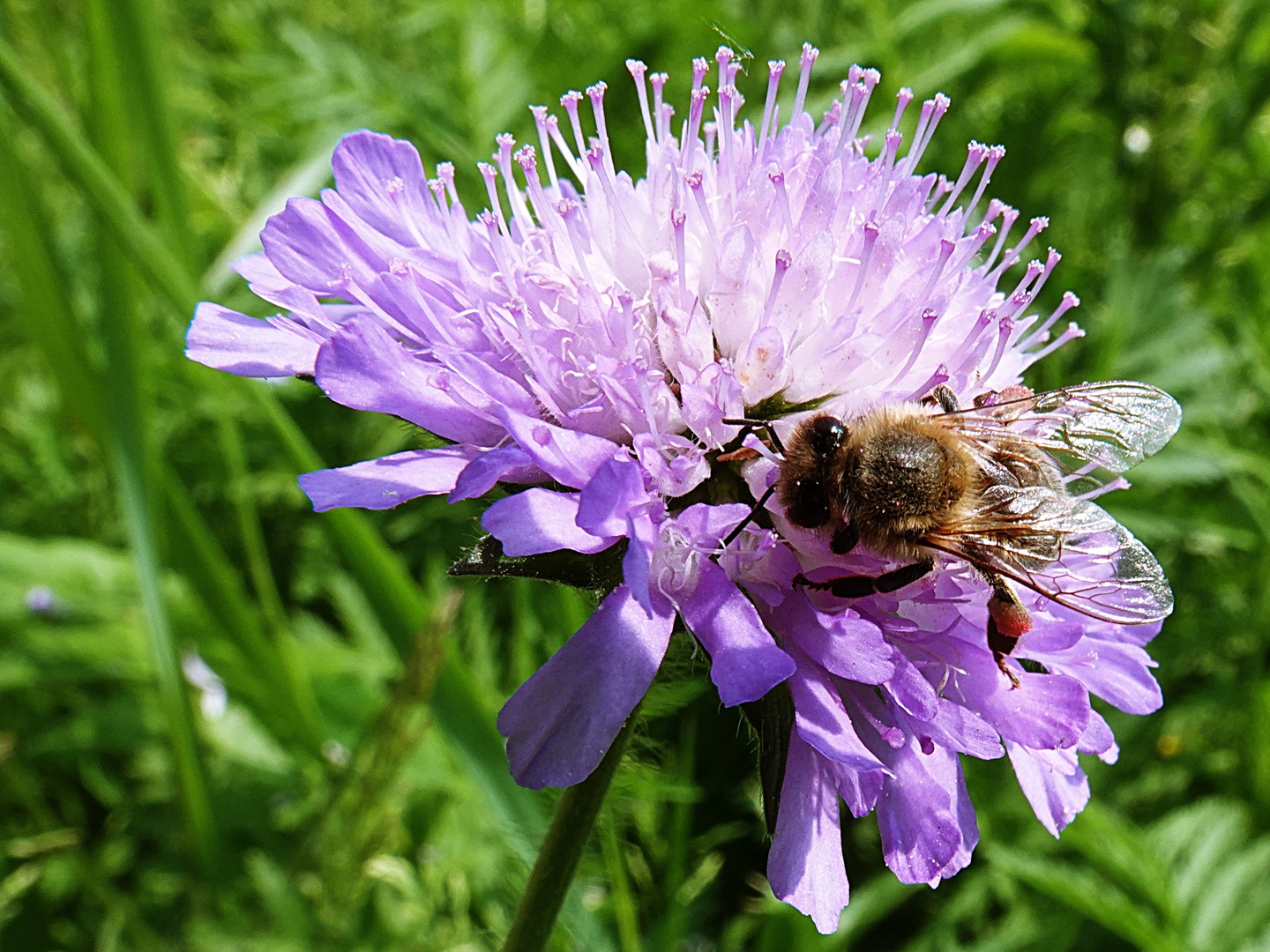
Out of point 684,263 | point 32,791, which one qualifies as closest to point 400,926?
point 32,791

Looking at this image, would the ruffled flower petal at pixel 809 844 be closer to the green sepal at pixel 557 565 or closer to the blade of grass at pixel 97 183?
the green sepal at pixel 557 565

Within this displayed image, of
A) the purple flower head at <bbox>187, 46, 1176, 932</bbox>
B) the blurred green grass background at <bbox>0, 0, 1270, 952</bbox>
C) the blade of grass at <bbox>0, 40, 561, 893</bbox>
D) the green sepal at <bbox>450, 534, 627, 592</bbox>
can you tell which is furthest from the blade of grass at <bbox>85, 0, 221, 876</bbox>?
the green sepal at <bbox>450, 534, 627, 592</bbox>

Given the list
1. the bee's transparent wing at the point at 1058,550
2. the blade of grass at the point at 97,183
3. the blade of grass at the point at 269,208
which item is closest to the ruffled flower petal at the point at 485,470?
the bee's transparent wing at the point at 1058,550

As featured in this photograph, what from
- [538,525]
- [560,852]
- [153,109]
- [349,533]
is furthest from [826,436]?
[153,109]

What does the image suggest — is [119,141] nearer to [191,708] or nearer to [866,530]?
[191,708]

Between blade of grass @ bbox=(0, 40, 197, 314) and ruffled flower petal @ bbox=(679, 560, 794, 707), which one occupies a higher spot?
ruffled flower petal @ bbox=(679, 560, 794, 707)

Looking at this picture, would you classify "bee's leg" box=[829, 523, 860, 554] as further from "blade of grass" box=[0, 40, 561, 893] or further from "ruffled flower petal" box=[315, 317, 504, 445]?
"blade of grass" box=[0, 40, 561, 893]
